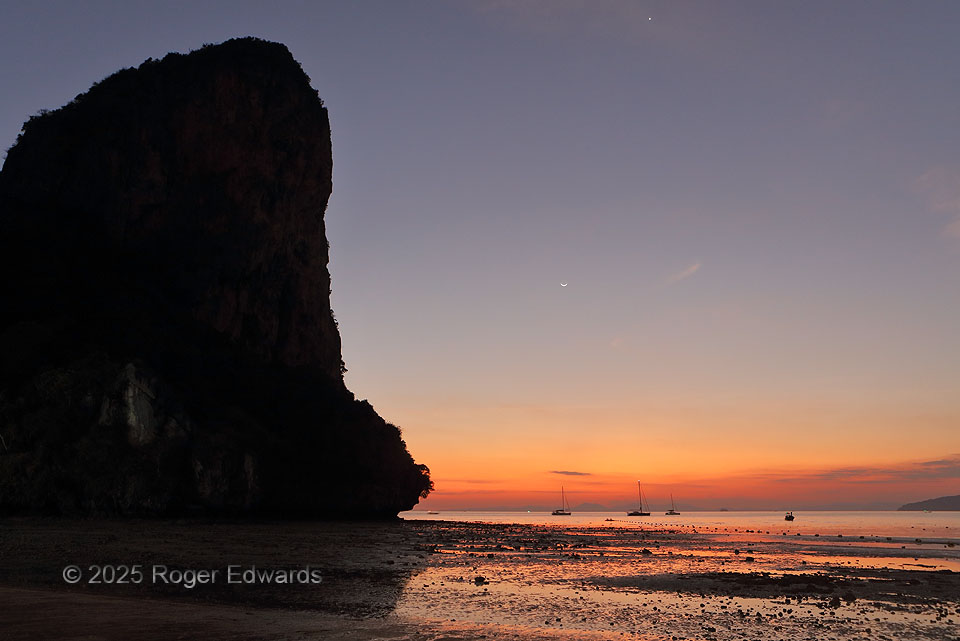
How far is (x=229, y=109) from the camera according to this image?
126m

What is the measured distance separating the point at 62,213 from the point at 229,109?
117 feet

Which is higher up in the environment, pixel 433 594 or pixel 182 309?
pixel 182 309

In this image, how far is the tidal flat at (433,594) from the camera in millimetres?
17500

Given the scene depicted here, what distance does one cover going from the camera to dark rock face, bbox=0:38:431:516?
66.3 meters

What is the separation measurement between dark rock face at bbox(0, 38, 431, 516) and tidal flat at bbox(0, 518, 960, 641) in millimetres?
21990

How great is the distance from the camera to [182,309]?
338ft

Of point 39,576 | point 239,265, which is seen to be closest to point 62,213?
point 239,265

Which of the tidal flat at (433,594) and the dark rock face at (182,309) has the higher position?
the dark rock face at (182,309)

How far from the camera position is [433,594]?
25359 millimetres

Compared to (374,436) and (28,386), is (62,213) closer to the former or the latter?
(28,386)

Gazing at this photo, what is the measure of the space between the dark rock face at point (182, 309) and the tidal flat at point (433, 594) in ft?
72.1

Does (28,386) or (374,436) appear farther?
(374,436)

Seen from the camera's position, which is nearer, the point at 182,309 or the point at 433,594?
the point at 433,594

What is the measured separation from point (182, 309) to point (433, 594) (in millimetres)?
89977
